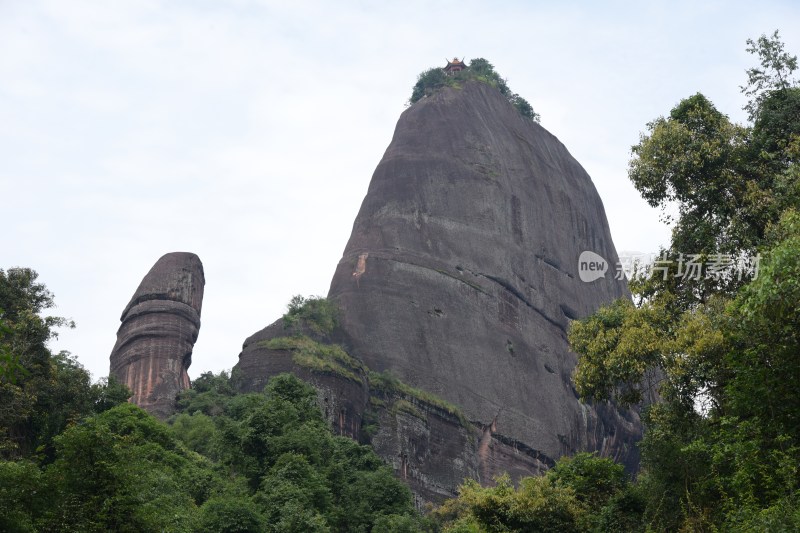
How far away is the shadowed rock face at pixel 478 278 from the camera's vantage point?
48938 mm

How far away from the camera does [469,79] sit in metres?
65.8

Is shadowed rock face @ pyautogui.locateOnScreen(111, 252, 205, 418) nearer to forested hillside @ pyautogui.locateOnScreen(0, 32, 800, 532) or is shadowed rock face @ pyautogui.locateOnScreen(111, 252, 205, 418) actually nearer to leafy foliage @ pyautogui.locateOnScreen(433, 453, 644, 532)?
forested hillside @ pyautogui.locateOnScreen(0, 32, 800, 532)

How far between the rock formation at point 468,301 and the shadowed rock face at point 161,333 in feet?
8.38

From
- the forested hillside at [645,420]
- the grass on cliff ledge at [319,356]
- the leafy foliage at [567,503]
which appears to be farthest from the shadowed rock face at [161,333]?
the leafy foliage at [567,503]

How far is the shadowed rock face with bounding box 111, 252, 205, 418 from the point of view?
41844mm

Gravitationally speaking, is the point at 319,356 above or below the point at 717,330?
above

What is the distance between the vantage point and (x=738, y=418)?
1716 cm

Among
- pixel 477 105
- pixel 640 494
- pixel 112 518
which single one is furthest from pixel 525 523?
pixel 477 105

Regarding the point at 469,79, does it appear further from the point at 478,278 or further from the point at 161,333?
the point at 161,333

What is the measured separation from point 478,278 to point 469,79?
660 inches

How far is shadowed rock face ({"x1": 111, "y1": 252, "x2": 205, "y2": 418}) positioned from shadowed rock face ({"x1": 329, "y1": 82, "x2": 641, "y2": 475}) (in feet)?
23.6

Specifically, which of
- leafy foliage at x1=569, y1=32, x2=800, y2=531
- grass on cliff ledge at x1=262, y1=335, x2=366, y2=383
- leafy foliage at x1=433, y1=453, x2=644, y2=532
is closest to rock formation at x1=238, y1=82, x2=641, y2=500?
grass on cliff ledge at x1=262, y1=335, x2=366, y2=383

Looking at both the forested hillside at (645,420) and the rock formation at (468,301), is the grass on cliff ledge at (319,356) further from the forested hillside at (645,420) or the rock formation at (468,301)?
the forested hillside at (645,420)

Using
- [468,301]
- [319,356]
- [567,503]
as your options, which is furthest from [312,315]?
[567,503]
